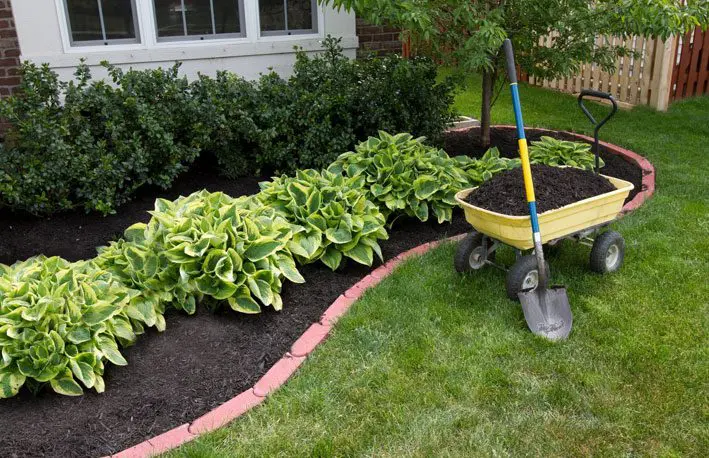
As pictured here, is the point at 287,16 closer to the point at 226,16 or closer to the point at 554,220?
the point at 226,16

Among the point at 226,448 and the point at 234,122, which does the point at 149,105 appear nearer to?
the point at 234,122

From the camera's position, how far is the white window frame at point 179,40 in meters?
5.18

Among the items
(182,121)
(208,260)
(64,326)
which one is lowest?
(64,326)

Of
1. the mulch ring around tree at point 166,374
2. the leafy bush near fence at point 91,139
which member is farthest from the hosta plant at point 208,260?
the leafy bush near fence at point 91,139

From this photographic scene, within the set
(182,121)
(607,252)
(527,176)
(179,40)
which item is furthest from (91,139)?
(607,252)

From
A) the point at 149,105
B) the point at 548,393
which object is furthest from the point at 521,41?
the point at 548,393

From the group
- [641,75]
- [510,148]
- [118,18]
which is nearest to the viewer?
[118,18]

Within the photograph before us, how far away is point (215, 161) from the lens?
568 cm

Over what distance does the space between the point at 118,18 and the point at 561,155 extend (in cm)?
391

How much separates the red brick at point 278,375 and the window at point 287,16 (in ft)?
11.9

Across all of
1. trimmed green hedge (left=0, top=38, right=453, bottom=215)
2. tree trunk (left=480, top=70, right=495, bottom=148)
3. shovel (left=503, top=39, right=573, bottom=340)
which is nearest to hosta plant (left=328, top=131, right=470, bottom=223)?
trimmed green hedge (left=0, top=38, right=453, bottom=215)

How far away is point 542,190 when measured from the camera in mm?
3758

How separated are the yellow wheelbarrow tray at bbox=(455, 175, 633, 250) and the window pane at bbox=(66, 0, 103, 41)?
3.45 metres

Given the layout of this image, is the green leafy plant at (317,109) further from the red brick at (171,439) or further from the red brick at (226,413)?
the red brick at (171,439)
